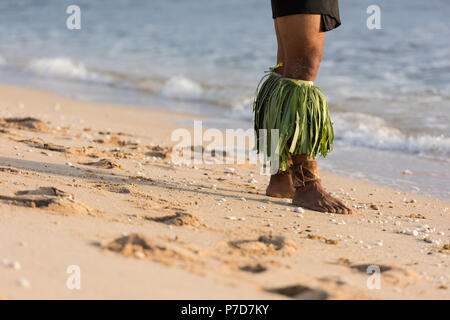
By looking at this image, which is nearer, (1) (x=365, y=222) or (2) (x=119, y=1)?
(1) (x=365, y=222)

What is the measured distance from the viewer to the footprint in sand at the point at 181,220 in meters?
2.63

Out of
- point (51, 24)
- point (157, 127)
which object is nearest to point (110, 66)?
point (157, 127)

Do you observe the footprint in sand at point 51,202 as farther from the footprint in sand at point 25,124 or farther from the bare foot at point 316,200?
the footprint in sand at point 25,124

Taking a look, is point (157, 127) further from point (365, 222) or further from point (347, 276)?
point (347, 276)

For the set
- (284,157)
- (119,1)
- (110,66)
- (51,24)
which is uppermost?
(119,1)

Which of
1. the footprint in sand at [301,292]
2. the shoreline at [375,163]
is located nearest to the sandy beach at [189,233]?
the footprint in sand at [301,292]

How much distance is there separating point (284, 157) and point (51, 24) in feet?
44.8

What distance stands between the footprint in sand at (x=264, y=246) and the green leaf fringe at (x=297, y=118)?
712mm

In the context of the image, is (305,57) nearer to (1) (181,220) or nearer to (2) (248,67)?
(1) (181,220)

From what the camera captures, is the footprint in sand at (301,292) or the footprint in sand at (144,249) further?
the footprint in sand at (144,249)

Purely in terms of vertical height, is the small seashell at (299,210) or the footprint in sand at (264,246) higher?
the small seashell at (299,210)

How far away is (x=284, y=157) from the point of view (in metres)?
3.19

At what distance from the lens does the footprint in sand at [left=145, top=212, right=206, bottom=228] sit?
8.63 ft
